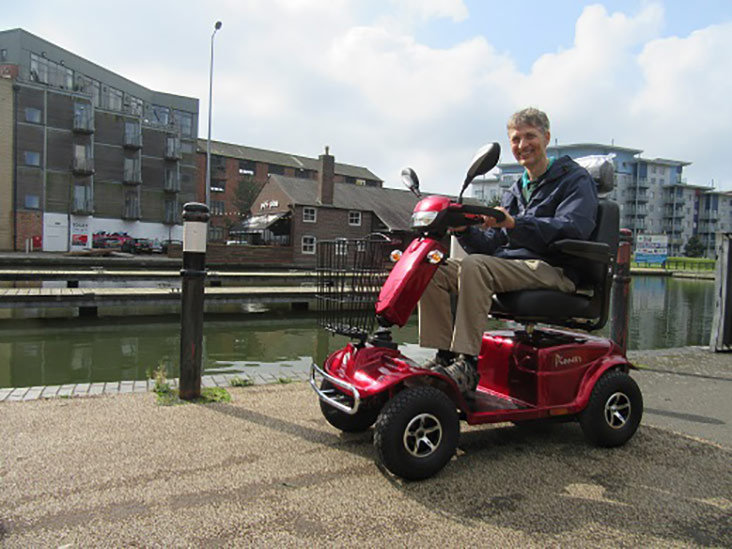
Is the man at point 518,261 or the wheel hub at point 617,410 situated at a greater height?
the man at point 518,261

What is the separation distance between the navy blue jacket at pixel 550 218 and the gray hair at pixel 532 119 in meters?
0.25

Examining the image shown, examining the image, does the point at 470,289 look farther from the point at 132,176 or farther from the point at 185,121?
the point at 185,121

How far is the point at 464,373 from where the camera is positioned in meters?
2.98

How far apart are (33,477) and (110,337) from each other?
7269 millimetres

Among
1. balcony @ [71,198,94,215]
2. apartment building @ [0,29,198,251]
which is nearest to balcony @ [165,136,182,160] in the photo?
apartment building @ [0,29,198,251]

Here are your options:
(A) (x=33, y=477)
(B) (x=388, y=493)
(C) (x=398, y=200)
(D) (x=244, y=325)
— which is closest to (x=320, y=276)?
(B) (x=388, y=493)

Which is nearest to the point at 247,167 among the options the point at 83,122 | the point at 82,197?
the point at 83,122

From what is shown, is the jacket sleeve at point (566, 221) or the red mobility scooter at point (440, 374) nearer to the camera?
the red mobility scooter at point (440, 374)

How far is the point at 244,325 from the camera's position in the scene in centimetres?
1091

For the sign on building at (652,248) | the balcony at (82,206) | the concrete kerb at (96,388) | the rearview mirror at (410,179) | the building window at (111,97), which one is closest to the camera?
the rearview mirror at (410,179)

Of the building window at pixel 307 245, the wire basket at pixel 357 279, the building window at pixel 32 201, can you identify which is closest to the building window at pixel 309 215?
the building window at pixel 307 245

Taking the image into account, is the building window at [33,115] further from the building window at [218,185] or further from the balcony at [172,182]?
the building window at [218,185]

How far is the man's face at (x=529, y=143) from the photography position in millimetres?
3295

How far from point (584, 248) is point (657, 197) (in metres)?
98.1
